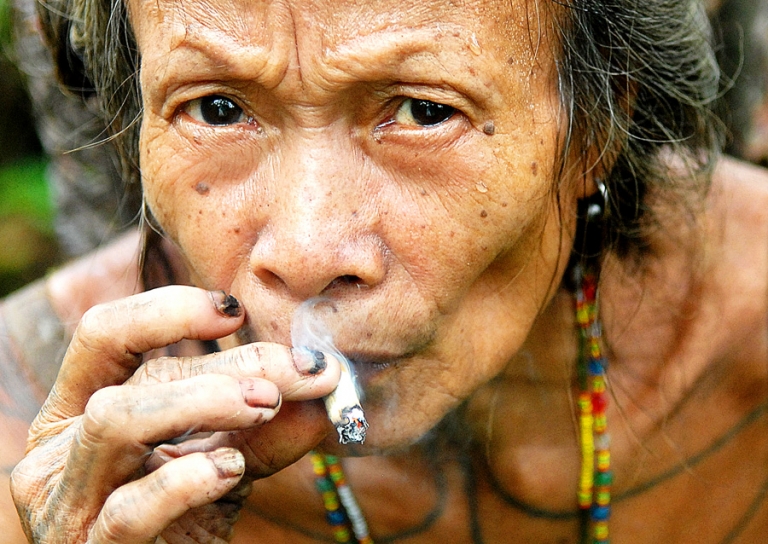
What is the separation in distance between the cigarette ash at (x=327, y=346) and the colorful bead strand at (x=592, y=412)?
96cm

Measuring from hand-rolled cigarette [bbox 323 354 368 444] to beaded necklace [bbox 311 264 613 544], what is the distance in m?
0.85

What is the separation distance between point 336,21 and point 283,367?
65cm

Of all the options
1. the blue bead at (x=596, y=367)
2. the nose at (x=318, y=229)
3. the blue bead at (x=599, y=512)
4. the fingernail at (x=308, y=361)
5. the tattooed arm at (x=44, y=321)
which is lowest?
the blue bead at (x=599, y=512)

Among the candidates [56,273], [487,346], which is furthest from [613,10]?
[56,273]

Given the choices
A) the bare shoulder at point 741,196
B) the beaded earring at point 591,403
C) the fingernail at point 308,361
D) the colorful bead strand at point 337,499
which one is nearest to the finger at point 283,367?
the fingernail at point 308,361

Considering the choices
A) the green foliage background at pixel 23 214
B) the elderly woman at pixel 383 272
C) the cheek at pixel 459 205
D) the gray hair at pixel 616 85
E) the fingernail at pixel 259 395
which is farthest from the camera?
the green foliage background at pixel 23 214

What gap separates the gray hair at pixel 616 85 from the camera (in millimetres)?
1984

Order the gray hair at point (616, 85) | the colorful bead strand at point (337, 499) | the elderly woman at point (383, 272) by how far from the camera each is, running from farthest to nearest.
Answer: the colorful bead strand at point (337, 499) → the gray hair at point (616, 85) → the elderly woman at point (383, 272)

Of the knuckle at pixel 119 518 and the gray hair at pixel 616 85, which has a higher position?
the gray hair at pixel 616 85

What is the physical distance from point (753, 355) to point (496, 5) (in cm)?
142

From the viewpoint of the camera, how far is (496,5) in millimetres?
1725

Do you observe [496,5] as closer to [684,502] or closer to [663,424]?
[663,424]

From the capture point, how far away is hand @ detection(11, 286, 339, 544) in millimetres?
1543

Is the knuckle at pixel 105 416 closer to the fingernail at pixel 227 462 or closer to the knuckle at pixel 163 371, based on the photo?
the knuckle at pixel 163 371
